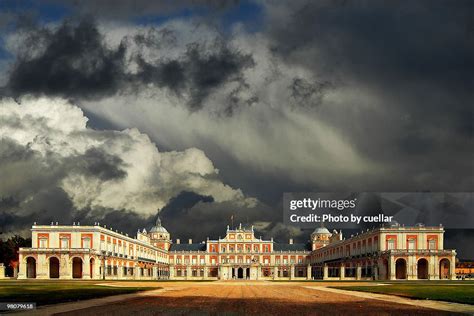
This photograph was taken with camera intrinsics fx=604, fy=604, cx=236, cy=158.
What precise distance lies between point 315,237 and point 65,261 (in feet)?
314

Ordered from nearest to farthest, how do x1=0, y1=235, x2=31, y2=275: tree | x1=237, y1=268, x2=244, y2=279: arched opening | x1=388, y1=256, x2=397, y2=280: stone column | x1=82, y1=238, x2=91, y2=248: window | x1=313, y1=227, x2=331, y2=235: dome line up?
x1=388, y1=256, x2=397, y2=280: stone column < x1=82, y1=238, x2=91, y2=248: window < x1=0, y1=235, x2=31, y2=275: tree < x1=237, y1=268, x2=244, y2=279: arched opening < x1=313, y1=227, x2=331, y2=235: dome

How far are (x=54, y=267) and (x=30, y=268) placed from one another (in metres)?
3.92

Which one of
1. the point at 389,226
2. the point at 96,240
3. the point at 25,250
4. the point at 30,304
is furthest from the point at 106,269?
the point at 30,304

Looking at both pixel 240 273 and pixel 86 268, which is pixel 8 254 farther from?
pixel 240 273

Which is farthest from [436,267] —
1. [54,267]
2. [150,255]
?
[150,255]

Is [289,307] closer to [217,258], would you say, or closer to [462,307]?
[462,307]

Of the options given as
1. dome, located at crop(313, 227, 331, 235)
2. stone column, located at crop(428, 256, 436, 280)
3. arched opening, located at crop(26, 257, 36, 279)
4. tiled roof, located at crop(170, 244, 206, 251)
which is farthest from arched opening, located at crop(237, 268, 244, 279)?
arched opening, located at crop(26, 257, 36, 279)

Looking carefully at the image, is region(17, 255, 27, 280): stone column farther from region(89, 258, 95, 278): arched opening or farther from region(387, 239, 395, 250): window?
region(387, 239, 395, 250): window

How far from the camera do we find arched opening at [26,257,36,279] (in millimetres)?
97625

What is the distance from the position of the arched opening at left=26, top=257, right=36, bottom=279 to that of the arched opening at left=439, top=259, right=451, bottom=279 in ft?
216

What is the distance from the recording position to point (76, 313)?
23.2m

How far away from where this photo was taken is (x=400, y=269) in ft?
332

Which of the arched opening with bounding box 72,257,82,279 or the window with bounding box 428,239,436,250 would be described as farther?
the arched opening with bounding box 72,257,82,279

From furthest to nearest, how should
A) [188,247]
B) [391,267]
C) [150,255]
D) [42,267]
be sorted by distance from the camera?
[188,247]
[150,255]
[391,267]
[42,267]
